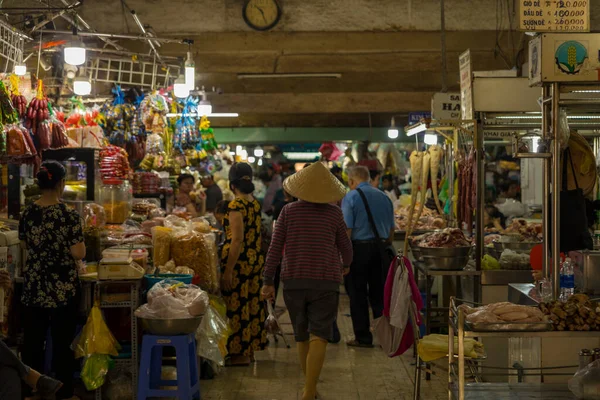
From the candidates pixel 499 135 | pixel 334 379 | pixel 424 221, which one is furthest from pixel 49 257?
pixel 424 221

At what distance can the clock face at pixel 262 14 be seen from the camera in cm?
1106

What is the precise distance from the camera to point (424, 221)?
1320 cm

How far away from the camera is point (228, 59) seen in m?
15.3

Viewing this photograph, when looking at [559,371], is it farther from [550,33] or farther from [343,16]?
[343,16]

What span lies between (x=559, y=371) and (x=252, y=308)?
3.33m

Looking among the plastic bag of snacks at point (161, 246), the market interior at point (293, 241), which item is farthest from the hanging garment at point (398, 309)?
the plastic bag of snacks at point (161, 246)

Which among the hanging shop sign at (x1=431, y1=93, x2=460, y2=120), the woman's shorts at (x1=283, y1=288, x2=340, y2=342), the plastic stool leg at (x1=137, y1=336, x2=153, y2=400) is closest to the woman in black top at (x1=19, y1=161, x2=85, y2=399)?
the plastic stool leg at (x1=137, y1=336, x2=153, y2=400)

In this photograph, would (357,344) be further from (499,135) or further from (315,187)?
(315,187)

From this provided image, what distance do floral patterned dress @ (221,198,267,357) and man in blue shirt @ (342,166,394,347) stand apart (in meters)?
1.40

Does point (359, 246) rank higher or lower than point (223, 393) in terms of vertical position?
higher

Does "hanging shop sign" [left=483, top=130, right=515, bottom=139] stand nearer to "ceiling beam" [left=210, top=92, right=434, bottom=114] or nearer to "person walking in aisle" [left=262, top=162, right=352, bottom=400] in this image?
"person walking in aisle" [left=262, top=162, right=352, bottom=400]

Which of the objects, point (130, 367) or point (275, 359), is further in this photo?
point (275, 359)

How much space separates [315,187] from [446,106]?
4.06 m

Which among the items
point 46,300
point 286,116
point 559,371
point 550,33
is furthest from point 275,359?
point 286,116
